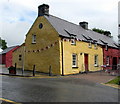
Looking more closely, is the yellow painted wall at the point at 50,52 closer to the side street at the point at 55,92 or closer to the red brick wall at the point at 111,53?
the red brick wall at the point at 111,53

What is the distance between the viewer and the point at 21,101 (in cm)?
612

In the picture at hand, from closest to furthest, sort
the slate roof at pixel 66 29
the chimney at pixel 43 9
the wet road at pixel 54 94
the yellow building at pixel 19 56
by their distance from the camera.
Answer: the wet road at pixel 54 94 → the slate roof at pixel 66 29 → the chimney at pixel 43 9 → the yellow building at pixel 19 56

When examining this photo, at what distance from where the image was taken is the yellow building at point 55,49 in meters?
17.4

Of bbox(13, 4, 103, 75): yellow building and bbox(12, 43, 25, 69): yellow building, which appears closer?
bbox(13, 4, 103, 75): yellow building

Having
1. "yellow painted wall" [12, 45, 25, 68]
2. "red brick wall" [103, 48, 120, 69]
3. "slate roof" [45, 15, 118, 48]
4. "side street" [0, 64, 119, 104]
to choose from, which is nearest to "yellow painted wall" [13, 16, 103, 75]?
"yellow painted wall" [12, 45, 25, 68]

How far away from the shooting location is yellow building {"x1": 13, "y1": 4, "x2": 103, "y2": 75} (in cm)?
Answer: 1742

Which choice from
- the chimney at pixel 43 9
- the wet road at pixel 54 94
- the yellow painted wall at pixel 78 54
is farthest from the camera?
the chimney at pixel 43 9

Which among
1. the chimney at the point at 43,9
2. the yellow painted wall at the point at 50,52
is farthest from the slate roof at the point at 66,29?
the chimney at the point at 43,9

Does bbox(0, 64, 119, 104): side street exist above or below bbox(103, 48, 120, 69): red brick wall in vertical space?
below

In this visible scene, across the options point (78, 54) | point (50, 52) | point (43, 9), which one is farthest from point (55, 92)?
point (43, 9)

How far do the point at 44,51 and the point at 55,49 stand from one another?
212 centimetres

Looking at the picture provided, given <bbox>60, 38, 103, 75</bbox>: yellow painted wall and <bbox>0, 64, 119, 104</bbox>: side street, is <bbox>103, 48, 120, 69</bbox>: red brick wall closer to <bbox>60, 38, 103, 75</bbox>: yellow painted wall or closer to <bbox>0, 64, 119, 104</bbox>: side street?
<bbox>60, 38, 103, 75</bbox>: yellow painted wall

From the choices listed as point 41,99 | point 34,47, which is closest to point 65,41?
point 34,47

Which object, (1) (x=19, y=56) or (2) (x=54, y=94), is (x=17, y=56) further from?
(2) (x=54, y=94)
